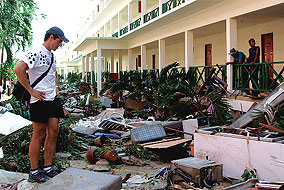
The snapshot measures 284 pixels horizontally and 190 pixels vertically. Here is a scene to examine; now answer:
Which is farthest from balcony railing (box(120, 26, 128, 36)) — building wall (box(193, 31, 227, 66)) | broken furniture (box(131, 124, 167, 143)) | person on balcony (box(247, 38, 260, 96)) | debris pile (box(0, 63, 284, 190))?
broken furniture (box(131, 124, 167, 143))

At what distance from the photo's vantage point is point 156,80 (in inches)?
504

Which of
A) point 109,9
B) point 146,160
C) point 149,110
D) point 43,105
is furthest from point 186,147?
point 109,9

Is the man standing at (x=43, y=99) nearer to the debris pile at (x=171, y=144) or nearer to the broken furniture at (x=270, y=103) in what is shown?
the debris pile at (x=171, y=144)

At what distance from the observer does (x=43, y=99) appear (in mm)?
4473

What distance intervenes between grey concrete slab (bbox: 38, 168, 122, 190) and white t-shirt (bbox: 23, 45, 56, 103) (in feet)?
3.40

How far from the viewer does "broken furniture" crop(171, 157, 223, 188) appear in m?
4.94

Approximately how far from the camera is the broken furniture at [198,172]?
494 centimetres

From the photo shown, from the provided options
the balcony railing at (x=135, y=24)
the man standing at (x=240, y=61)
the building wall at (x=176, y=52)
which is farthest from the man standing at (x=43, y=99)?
the building wall at (x=176, y=52)

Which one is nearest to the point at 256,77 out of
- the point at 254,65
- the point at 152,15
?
the point at 254,65

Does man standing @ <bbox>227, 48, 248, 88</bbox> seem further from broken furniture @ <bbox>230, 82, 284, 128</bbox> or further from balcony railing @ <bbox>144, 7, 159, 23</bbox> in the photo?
balcony railing @ <bbox>144, 7, 159, 23</bbox>

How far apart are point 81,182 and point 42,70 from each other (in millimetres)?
1530

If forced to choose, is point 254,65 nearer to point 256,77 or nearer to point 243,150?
point 256,77

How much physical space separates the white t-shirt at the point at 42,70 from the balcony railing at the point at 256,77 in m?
6.11

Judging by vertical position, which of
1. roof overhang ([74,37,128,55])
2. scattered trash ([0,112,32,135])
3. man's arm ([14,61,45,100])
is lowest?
scattered trash ([0,112,32,135])
